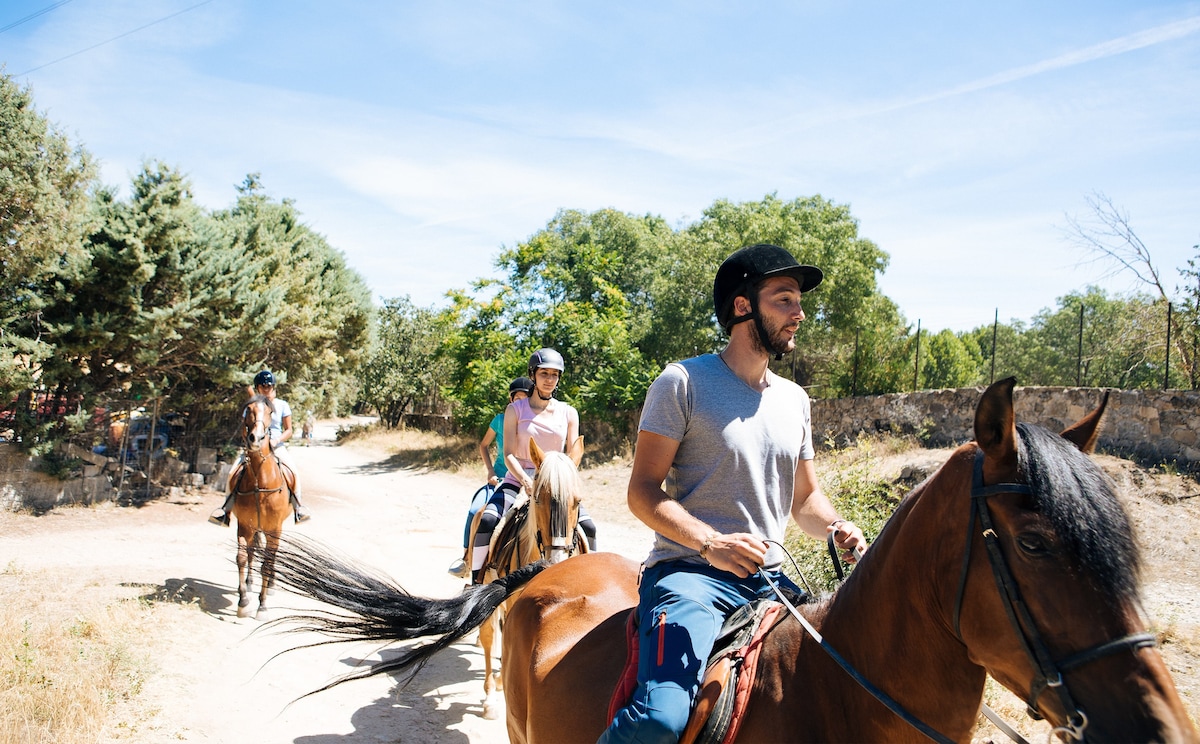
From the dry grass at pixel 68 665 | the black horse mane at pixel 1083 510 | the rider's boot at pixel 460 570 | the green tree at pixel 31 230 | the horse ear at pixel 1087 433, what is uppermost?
the green tree at pixel 31 230

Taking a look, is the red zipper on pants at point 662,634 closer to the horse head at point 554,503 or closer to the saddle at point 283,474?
the horse head at point 554,503

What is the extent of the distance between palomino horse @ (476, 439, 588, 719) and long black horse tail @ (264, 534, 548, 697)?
1.40 m

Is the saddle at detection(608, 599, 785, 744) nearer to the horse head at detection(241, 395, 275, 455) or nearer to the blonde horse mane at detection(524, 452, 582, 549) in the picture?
the blonde horse mane at detection(524, 452, 582, 549)

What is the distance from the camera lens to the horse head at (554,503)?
5.62 meters

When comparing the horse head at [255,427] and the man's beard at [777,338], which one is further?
the horse head at [255,427]

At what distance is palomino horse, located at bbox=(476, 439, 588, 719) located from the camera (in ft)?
18.5

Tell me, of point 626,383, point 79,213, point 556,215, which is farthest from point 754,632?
point 556,215

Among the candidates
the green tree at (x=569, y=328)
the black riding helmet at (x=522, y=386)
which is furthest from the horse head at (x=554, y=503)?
the green tree at (x=569, y=328)

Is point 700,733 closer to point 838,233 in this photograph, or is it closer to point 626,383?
point 626,383

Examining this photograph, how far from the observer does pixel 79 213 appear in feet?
41.8

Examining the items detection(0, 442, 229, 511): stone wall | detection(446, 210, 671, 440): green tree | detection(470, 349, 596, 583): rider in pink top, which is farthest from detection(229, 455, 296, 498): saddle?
detection(446, 210, 671, 440): green tree

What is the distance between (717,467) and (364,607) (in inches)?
86.2

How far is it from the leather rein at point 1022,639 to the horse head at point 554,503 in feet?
12.4

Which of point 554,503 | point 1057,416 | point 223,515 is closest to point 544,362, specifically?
point 554,503
